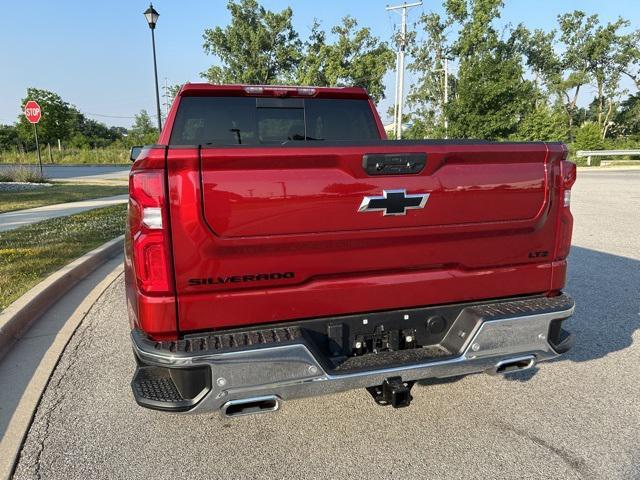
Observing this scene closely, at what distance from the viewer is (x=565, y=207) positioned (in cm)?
269

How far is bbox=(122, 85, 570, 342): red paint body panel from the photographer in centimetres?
213

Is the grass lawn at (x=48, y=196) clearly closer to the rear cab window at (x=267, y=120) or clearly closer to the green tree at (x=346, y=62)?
the rear cab window at (x=267, y=120)

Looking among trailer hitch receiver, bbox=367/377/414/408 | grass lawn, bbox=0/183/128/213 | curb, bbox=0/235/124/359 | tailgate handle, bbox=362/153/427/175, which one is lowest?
curb, bbox=0/235/124/359

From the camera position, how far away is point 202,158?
206 centimetres

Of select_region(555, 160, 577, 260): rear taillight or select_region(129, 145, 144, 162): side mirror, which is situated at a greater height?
select_region(129, 145, 144, 162): side mirror

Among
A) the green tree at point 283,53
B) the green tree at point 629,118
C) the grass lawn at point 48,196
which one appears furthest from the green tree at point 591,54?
the grass lawn at point 48,196

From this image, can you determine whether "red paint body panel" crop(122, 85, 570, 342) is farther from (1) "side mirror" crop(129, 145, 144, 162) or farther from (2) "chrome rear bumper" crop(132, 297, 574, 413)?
(1) "side mirror" crop(129, 145, 144, 162)

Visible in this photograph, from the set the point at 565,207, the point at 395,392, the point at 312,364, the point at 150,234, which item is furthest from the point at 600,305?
the point at 150,234

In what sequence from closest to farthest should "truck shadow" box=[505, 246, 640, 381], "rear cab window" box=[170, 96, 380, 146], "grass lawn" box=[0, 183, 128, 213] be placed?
"rear cab window" box=[170, 96, 380, 146], "truck shadow" box=[505, 246, 640, 381], "grass lawn" box=[0, 183, 128, 213]

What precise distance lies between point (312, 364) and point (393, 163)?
1.06 meters

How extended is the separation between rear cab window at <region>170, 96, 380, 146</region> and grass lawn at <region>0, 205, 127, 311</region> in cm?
257

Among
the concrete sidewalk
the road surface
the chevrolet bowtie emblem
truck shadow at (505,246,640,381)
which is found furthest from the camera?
the road surface

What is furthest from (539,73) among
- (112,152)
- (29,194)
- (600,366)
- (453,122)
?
(600,366)

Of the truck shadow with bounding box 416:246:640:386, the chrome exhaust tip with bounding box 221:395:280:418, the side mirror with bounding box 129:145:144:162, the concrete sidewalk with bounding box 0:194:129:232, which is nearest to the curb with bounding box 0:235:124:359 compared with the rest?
the side mirror with bounding box 129:145:144:162
